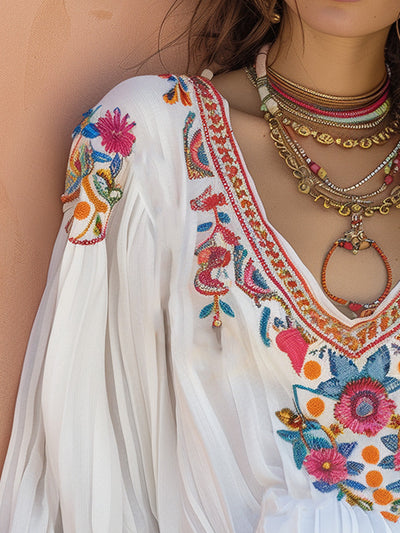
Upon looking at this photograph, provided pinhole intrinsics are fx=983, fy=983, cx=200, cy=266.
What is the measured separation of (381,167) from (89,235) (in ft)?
1.59

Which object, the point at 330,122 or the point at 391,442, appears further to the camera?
the point at 330,122

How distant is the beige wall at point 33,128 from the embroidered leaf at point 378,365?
470mm

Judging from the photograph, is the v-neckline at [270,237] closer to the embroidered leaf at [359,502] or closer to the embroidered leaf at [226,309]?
the embroidered leaf at [226,309]

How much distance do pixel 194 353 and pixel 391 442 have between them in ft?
0.99

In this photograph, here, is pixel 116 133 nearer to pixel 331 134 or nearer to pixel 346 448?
pixel 331 134

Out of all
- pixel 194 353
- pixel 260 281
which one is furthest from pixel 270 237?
pixel 194 353

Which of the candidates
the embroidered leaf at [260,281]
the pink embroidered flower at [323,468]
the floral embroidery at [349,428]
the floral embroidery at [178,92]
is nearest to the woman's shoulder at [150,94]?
the floral embroidery at [178,92]

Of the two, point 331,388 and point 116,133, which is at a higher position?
point 116,133

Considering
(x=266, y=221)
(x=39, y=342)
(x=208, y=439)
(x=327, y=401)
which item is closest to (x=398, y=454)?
(x=327, y=401)

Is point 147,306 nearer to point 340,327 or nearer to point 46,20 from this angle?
point 340,327

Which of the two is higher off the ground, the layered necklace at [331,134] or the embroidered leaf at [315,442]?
the layered necklace at [331,134]

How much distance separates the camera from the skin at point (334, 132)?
4.48 ft

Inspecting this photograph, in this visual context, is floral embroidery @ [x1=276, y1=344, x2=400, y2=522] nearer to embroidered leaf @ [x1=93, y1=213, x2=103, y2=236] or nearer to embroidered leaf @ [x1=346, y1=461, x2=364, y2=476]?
embroidered leaf @ [x1=346, y1=461, x2=364, y2=476]

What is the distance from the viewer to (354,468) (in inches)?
53.1
